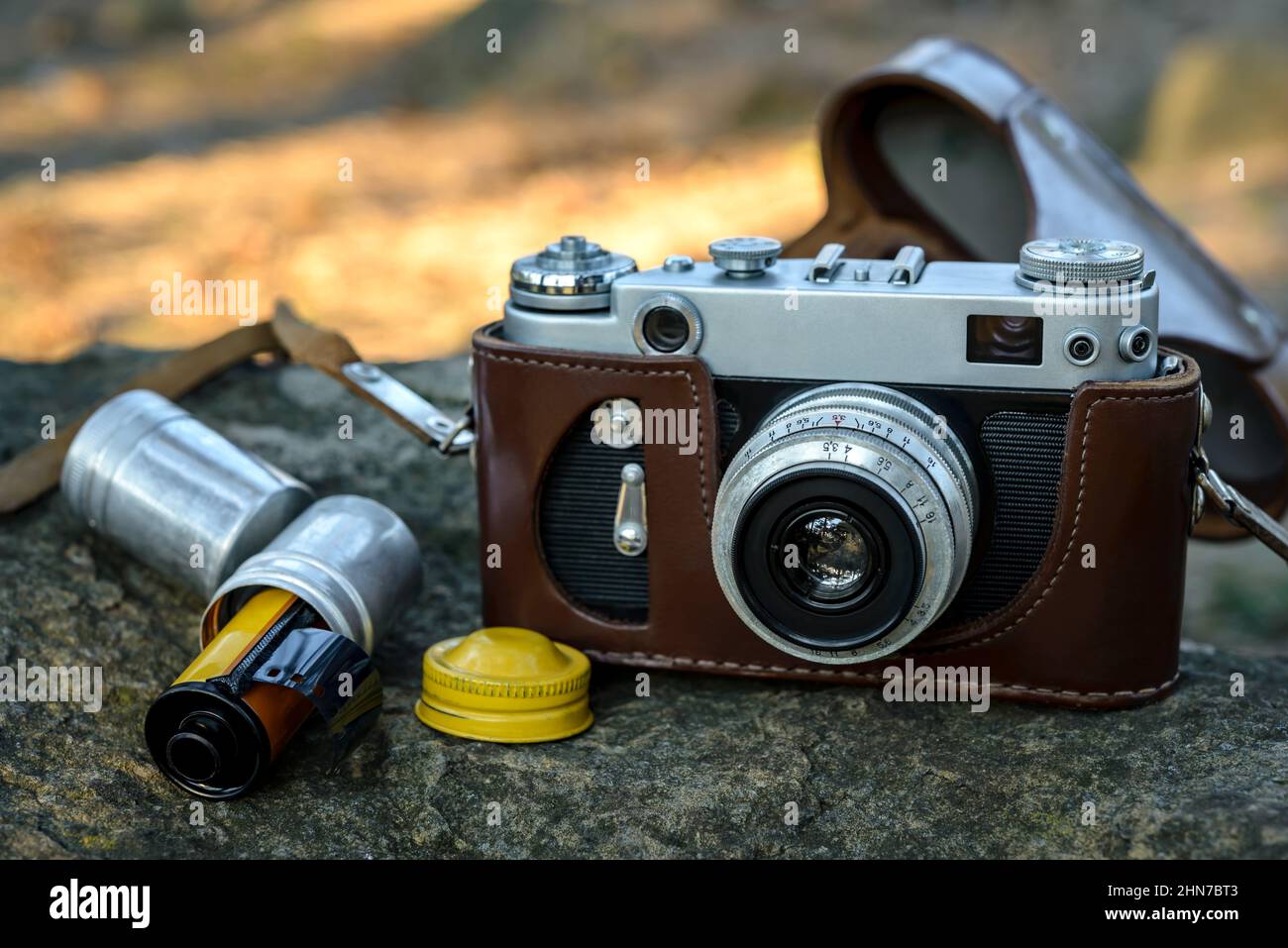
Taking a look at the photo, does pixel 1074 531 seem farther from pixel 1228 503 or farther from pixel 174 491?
pixel 174 491

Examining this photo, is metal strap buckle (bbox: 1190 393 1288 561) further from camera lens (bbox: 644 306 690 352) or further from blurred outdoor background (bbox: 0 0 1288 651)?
blurred outdoor background (bbox: 0 0 1288 651)

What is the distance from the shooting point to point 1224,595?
178 inches

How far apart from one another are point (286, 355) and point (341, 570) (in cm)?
92

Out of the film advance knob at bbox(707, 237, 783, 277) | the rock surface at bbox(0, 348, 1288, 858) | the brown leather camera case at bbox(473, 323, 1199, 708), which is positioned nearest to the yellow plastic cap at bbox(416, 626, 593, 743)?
the rock surface at bbox(0, 348, 1288, 858)

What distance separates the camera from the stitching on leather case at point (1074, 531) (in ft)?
6.57

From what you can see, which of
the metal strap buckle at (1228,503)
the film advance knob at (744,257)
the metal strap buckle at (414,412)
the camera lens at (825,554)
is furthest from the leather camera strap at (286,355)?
the metal strap buckle at (1228,503)

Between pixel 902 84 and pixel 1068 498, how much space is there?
118 centimetres

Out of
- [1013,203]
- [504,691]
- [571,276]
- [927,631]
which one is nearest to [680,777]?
[504,691]

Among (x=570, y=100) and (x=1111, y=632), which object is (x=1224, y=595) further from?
(x=570, y=100)

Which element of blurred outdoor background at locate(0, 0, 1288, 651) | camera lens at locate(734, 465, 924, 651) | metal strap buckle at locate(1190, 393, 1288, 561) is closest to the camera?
camera lens at locate(734, 465, 924, 651)

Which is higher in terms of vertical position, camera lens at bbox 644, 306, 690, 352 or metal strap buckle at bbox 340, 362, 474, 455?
Result: camera lens at bbox 644, 306, 690, 352

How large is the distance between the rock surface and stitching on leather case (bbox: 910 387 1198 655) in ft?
0.32

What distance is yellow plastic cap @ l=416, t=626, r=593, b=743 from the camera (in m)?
2.15

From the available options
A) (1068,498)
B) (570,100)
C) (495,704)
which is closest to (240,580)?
(495,704)
